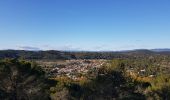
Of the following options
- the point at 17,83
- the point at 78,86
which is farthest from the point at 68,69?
the point at 17,83

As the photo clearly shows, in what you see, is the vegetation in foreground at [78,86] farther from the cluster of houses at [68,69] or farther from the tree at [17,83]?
the cluster of houses at [68,69]

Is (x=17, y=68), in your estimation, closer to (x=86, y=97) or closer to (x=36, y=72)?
(x=36, y=72)

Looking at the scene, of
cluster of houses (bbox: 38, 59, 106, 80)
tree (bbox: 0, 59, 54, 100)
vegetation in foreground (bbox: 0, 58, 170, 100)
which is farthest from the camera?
cluster of houses (bbox: 38, 59, 106, 80)

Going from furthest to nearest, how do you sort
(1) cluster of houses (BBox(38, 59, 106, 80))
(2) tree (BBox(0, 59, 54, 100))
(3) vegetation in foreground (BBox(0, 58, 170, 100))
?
(1) cluster of houses (BBox(38, 59, 106, 80)) < (3) vegetation in foreground (BBox(0, 58, 170, 100)) < (2) tree (BBox(0, 59, 54, 100))

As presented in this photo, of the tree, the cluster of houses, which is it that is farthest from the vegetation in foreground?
the cluster of houses

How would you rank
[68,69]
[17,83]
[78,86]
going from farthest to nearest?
[68,69] → [78,86] → [17,83]

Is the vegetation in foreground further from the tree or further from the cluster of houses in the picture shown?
the cluster of houses

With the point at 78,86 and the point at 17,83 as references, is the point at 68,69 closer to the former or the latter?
the point at 78,86

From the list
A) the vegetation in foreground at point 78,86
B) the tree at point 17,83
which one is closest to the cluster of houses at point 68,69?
the vegetation in foreground at point 78,86

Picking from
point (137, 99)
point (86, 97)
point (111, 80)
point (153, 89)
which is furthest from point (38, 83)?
point (153, 89)

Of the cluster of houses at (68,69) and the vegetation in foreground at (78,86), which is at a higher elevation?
the vegetation in foreground at (78,86)

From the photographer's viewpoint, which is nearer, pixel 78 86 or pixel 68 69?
pixel 78 86
